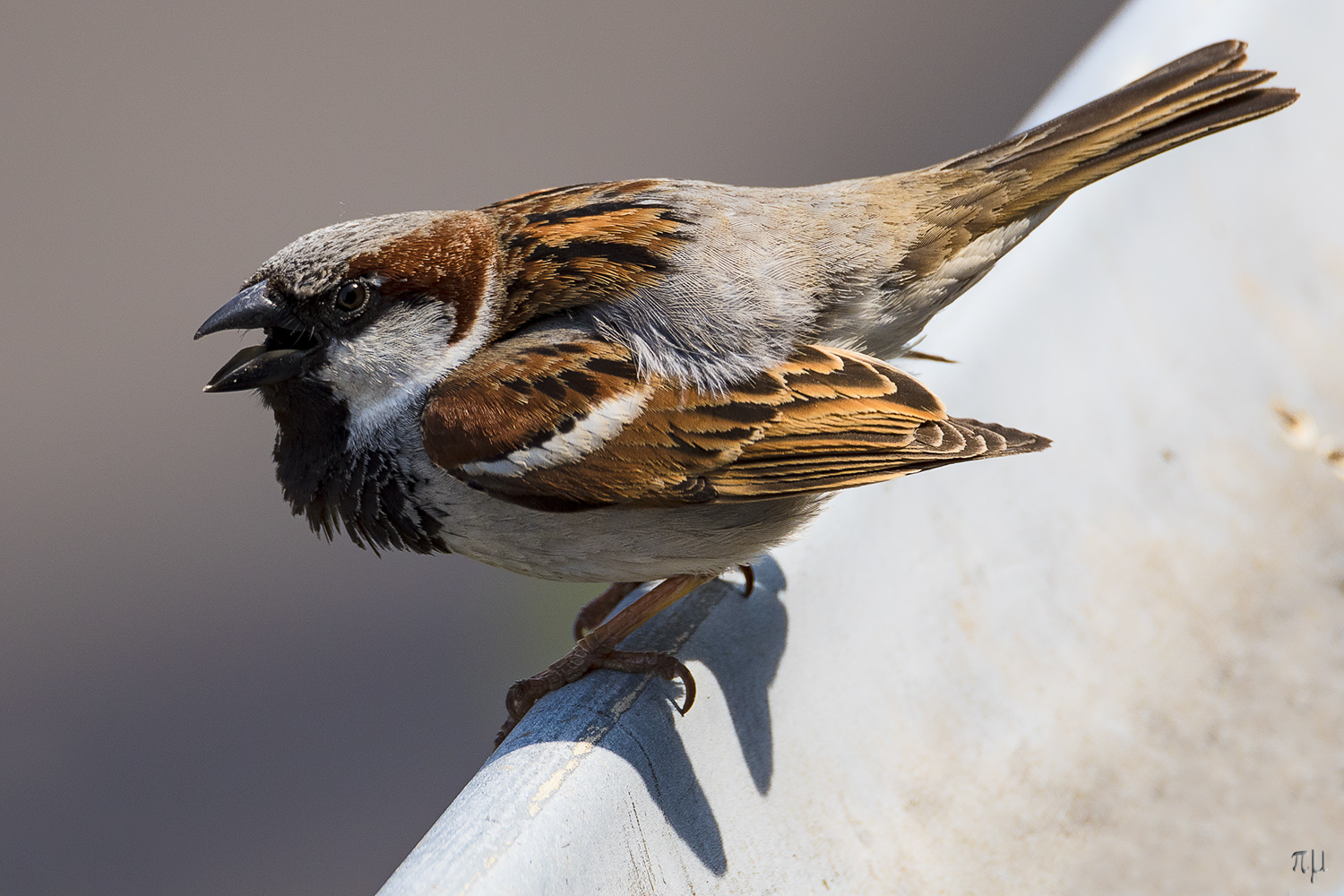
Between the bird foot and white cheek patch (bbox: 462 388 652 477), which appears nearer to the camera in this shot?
the bird foot

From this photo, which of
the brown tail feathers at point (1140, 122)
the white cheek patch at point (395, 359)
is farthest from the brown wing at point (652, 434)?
the brown tail feathers at point (1140, 122)

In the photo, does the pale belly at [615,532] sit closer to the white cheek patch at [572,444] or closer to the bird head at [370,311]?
the white cheek patch at [572,444]

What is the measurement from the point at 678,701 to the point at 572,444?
0.47m

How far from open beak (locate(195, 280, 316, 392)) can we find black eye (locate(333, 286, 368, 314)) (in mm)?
83

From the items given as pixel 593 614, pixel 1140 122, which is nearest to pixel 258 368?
pixel 593 614

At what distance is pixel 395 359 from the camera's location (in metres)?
2.15

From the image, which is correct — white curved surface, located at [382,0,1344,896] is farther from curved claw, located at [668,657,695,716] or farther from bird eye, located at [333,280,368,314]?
bird eye, located at [333,280,368,314]

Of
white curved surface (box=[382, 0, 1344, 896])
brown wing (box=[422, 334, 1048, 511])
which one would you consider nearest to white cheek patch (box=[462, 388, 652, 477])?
brown wing (box=[422, 334, 1048, 511])

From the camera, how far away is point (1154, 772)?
1.97m

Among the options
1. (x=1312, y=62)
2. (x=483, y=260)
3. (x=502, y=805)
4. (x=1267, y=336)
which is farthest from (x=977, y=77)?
(x=502, y=805)

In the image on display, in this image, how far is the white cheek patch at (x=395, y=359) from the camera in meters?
2.14

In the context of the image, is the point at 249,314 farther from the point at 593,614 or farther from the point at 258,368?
the point at 593,614

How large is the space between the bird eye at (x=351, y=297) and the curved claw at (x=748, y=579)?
0.79 m

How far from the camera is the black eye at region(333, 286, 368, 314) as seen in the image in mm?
2096
